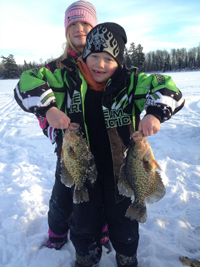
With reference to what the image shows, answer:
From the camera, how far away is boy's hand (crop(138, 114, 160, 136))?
1453 mm

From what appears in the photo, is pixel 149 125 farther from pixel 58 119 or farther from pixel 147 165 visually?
pixel 58 119

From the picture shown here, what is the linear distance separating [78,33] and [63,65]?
453mm

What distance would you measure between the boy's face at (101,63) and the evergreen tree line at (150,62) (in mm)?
52402

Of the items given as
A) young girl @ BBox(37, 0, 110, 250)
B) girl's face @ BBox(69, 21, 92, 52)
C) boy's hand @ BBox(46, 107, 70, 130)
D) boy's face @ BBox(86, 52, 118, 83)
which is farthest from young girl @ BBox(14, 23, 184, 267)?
girl's face @ BBox(69, 21, 92, 52)

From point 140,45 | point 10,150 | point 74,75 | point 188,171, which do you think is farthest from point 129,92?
point 140,45

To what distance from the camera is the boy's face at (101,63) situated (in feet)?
5.88

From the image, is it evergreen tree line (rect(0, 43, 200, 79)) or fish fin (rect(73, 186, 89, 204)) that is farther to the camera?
evergreen tree line (rect(0, 43, 200, 79))

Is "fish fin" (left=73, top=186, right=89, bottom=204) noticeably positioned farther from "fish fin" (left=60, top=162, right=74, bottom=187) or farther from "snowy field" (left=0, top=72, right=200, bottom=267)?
"snowy field" (left=0, top=72, right=200, bottom=267)

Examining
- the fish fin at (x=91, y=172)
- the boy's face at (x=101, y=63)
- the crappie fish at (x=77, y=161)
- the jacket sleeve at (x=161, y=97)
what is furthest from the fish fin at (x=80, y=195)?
the boy's face at (x=101, y=63)

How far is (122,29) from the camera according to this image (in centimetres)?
192

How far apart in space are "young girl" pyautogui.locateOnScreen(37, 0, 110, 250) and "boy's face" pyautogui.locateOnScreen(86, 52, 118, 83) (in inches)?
24.4

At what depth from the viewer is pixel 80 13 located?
7.97 ft

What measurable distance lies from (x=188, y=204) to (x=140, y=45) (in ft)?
217

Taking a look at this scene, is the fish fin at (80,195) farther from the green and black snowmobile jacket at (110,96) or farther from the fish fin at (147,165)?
the fish fin at (147,165)
